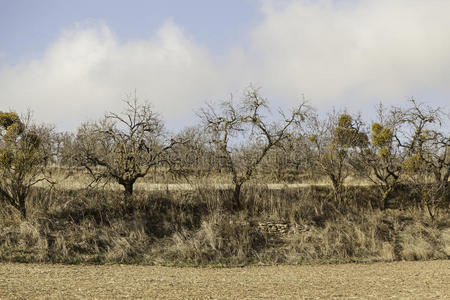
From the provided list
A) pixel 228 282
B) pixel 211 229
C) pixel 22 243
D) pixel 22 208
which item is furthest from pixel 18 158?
pixel 228 282

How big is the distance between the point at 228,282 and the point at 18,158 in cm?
1088

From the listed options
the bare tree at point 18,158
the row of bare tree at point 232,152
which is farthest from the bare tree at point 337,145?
the bare tree at point 18,158

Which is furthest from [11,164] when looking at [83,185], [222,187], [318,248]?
Result: [318,248]

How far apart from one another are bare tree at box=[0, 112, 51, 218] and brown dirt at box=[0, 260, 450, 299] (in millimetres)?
4793

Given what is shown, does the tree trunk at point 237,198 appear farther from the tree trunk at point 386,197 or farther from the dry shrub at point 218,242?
the tree trunk at point 386,197

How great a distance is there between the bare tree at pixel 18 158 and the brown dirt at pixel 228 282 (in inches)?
189

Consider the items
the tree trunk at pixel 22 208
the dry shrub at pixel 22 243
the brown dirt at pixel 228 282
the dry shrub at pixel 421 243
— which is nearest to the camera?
the brown dirt at pixel 228 282

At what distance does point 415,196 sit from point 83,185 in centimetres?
1775

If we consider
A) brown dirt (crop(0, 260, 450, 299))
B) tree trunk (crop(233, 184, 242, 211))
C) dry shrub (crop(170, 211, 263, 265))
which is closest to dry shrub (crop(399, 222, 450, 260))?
brown dirt (crop(0, 260, 450, 299))

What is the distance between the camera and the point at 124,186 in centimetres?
2019

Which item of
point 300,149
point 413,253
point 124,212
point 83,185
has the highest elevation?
point 300,149

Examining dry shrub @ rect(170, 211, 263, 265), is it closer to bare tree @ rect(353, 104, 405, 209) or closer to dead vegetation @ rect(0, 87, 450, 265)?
dead vegetation @ rect(0, 87, 450, 265)

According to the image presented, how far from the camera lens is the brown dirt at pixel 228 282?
34.8 feet

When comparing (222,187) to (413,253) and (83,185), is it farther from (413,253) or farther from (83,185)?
(413,253)
